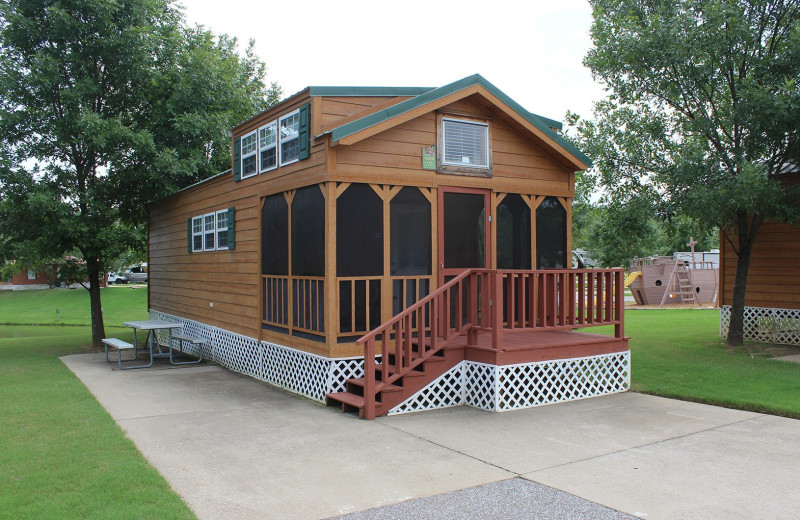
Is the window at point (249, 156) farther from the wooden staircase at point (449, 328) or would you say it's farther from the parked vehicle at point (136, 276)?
the parked vehicle at point (136, 276)

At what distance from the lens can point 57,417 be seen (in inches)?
266

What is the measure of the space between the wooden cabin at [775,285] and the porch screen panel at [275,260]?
10027 mm

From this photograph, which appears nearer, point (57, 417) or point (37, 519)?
point (37, 519)

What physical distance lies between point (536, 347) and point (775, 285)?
27.3ft

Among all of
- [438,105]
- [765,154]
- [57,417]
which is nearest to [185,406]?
[57,417]

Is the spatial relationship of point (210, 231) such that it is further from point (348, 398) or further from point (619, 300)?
point (619, 300)

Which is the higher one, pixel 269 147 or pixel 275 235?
pixel 269 147

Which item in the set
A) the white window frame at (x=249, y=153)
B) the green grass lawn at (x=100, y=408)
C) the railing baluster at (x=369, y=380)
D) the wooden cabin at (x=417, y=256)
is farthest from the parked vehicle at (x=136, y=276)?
the railing baluster at (x=369, y=380)

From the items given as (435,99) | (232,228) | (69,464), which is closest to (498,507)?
(69,464)

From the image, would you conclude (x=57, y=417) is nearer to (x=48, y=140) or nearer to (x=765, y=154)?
(x=48, y=140)

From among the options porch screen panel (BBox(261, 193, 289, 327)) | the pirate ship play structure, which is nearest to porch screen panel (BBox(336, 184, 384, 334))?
porch screen panel (BBox(261, 193, 289, 327))

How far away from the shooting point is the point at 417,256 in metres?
8.36

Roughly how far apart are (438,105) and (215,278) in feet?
18.8

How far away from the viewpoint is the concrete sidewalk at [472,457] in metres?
4.34
